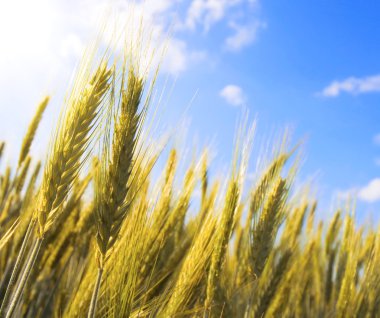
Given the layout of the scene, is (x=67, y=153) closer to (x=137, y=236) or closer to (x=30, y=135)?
(x=137, y=236)

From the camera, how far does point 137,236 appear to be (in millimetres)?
1619

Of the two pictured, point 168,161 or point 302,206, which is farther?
point 302,206

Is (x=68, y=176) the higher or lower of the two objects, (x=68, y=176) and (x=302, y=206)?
the lower

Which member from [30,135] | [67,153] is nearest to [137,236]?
[67,153]

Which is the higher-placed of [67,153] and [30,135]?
[30,135]

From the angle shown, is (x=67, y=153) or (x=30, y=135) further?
(x=30, y=135)

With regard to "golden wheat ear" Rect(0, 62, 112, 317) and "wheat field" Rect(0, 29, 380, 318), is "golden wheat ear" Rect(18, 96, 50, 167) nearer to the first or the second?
"wheat field" Rect(0, 29, 380, 318)

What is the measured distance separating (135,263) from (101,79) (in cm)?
63

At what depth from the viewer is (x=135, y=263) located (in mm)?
1620

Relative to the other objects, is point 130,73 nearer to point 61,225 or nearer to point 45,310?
point 61,225

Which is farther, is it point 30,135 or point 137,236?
point 30,135

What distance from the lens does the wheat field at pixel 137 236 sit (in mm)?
1497

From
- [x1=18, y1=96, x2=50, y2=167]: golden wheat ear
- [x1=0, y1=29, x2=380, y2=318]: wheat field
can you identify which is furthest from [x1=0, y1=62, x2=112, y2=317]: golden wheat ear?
[x1=18, y1=96, x2=50, y2=167]: golden wheat ear

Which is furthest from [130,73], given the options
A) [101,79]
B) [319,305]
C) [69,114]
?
[319,305]
